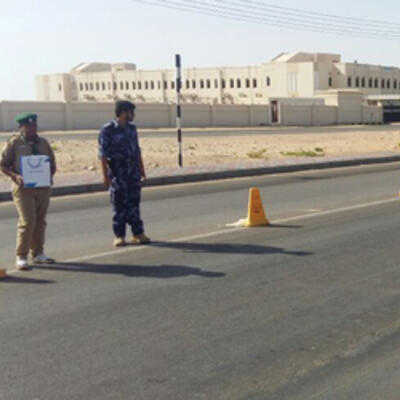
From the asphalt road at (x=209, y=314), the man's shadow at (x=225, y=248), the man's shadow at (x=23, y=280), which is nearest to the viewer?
the asphalt road at (x=209, y=314)

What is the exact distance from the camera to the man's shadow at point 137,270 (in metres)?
6.99

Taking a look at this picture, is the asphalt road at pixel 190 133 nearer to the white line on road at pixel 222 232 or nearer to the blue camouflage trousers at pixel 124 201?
the white line on road at pixel 222 232

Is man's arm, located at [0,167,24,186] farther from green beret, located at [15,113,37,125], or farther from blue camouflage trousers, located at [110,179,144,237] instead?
blue camouflage trousers, located at [110,179,144,237]

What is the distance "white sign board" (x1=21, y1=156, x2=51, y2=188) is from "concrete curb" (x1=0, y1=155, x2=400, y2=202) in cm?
677

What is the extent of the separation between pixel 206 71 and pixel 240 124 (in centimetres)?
4831

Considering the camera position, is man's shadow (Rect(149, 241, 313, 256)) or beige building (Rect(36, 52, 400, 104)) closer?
man's shadow (Rect(149, 241, 313, 256))

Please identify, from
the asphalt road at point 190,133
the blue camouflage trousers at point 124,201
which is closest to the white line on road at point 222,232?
the blue camouflage trousers at point 124,201

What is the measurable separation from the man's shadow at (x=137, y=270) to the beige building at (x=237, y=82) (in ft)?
280

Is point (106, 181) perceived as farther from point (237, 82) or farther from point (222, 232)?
point (237, 82)

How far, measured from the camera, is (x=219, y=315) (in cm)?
562

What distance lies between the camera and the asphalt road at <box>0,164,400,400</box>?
4289 millimetres

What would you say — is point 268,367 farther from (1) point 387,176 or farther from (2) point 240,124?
(2) point 240,124

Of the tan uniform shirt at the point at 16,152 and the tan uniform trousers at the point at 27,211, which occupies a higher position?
the tan uniform shirt at the point at 16,152

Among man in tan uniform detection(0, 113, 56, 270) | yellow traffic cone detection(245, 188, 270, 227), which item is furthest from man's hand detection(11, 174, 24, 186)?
yellow traffic cone detection(245, 188, 270, 227)
